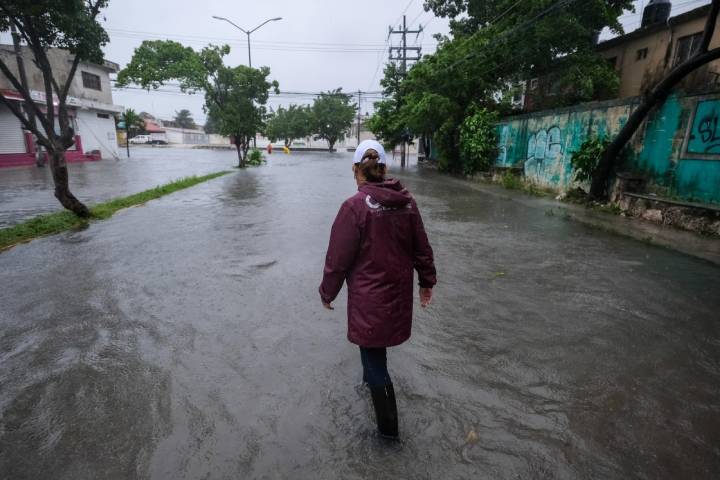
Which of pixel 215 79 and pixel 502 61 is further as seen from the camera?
pixel 215 79

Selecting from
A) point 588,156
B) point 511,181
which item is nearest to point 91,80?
point 511,181

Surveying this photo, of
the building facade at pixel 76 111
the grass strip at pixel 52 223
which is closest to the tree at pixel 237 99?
the building facade at pixel 76 111

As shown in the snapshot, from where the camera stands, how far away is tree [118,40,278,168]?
22.8 m

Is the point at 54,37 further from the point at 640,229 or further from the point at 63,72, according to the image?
the point at 63,72

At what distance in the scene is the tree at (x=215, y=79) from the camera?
22.8 metres

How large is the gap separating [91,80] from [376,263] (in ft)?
113

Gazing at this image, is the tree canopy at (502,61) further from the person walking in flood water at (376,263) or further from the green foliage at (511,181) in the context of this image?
the person walking in flood water at (376,263)

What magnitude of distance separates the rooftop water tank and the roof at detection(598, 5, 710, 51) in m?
0.85

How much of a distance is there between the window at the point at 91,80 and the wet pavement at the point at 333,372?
91.9 feet

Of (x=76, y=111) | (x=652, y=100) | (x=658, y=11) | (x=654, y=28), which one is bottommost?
(x=652, y=100)

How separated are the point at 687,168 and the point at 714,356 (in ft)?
22.7

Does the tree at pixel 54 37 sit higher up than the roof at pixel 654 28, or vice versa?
the roof at pixel 654 28

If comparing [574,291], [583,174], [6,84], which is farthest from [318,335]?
[6,84]

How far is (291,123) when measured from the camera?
6062cm
